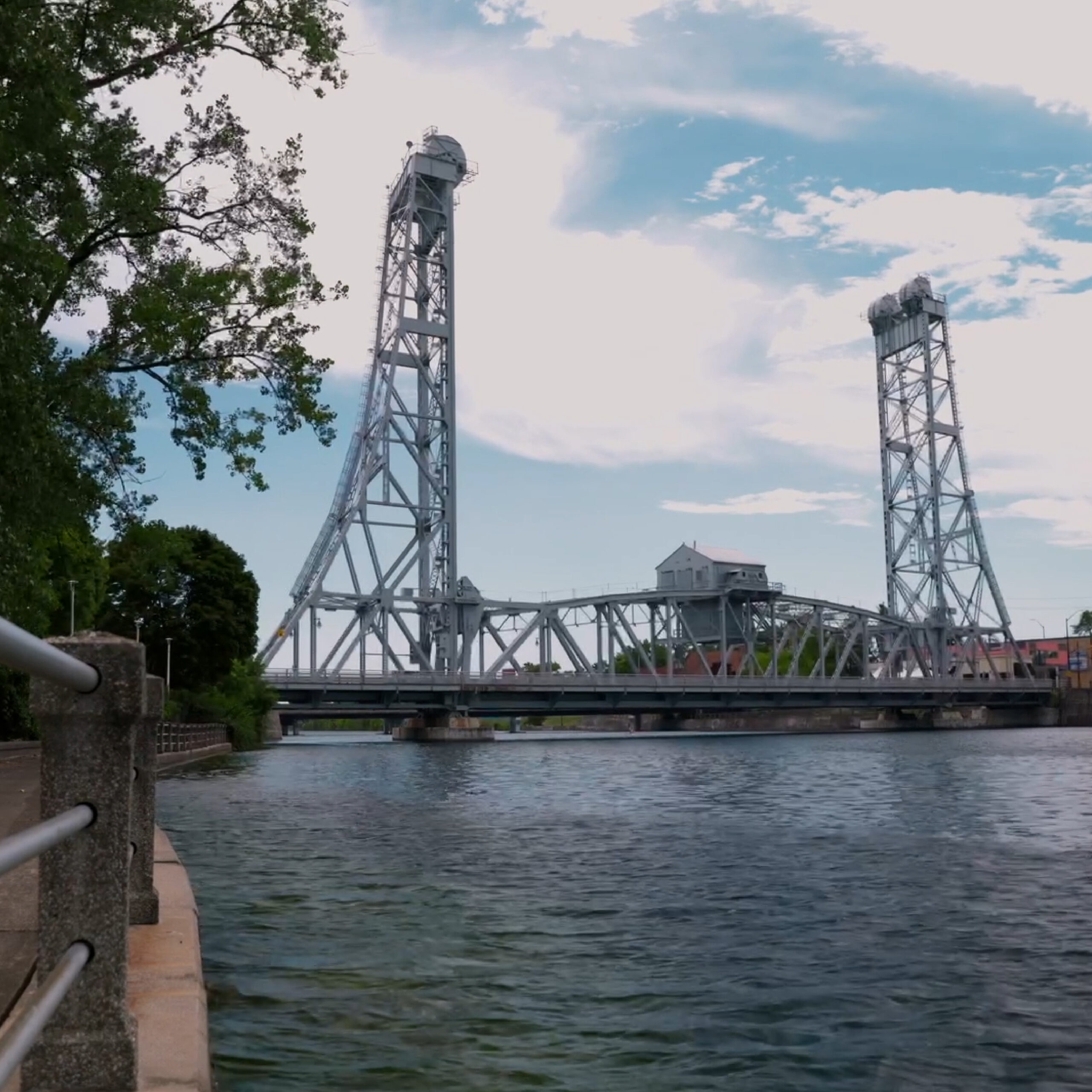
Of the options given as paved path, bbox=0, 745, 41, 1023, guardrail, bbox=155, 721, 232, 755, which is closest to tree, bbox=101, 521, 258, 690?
guardrail, bbox=155, 721, 232, 755

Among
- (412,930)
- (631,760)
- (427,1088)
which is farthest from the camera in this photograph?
(631,760)

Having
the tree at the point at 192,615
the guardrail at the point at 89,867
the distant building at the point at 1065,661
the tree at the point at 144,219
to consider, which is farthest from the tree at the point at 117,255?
the distant building at the point at 1065,661

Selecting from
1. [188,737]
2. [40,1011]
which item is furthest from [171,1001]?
[188,737]

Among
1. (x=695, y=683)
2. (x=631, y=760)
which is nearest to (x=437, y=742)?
(x=695, y=683)

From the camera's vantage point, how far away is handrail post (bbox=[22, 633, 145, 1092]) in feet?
12.4

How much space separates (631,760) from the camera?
5553 centimetres

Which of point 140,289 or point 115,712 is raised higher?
point 140,289

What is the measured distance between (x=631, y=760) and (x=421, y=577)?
44482mm

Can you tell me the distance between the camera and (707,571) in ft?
386

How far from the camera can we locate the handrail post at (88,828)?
3770 mm

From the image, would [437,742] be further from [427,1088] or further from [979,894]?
[427,1088]

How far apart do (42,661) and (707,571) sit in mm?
116041

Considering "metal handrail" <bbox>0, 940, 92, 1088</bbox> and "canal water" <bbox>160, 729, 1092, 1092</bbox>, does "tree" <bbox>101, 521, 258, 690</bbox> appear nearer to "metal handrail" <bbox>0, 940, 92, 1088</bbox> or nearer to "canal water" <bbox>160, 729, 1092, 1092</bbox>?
"canal water" <bbox>160, 729, 1092, 1092</bbox>

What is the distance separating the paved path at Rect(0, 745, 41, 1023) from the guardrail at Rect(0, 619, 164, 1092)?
1.07ft
